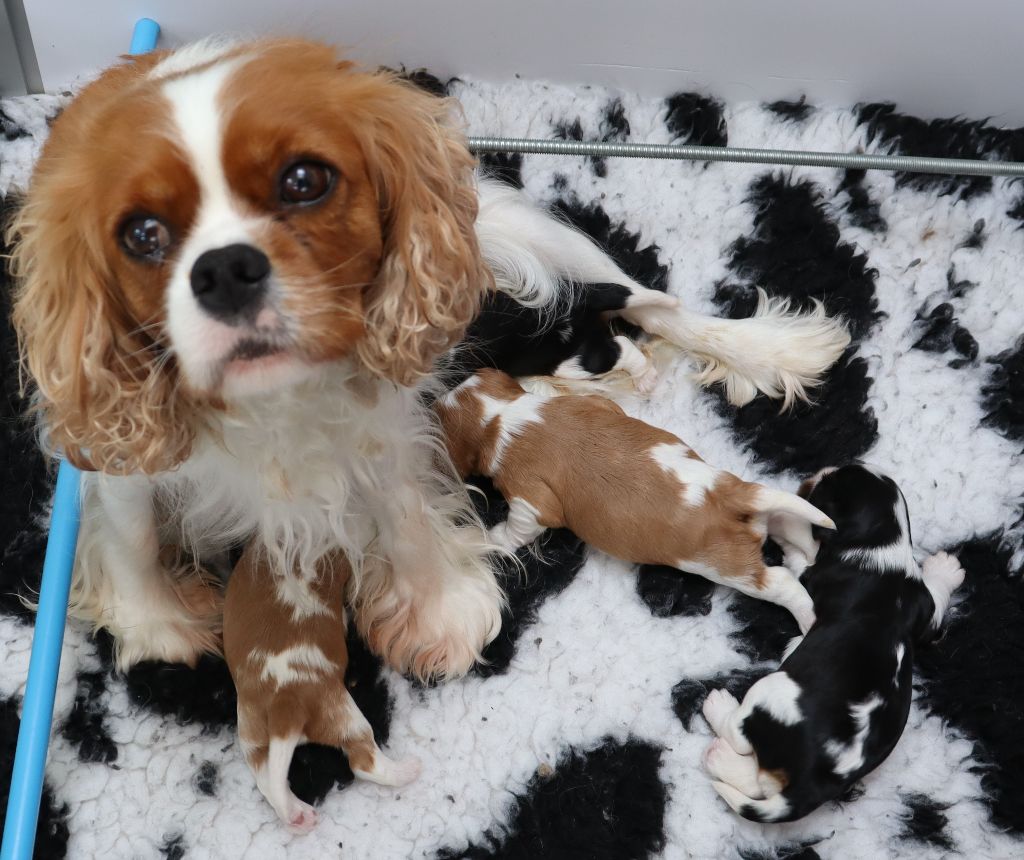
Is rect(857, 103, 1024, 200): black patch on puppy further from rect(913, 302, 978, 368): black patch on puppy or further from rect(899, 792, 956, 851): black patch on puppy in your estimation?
rect(899, 792, 956, 851): black patch on puppy

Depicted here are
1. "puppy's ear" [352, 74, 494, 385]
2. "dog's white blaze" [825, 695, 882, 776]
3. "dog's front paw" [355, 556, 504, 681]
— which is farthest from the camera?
"dog's front paw" [355, 556, 504, 681]

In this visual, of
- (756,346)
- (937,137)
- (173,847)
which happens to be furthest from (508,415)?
(937,137)

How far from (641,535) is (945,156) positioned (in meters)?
1.10

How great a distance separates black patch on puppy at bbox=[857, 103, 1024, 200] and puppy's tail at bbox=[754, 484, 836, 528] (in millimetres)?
916

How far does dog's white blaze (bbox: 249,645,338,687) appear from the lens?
153 centimetres

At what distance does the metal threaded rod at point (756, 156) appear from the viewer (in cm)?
196

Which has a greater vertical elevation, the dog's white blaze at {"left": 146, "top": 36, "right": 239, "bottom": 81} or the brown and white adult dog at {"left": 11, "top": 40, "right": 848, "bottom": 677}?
the dog's white blaze at {"left": 146, "top": 36, "right": 239, "bottom": 81}

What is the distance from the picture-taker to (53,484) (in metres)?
1.85

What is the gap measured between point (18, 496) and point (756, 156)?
142 centimetres

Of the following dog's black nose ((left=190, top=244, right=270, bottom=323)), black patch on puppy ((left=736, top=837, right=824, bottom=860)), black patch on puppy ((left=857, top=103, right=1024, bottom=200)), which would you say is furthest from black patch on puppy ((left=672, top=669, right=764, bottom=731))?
black patch on puppy ((left=857, top=103, right=1024, bottom=200))

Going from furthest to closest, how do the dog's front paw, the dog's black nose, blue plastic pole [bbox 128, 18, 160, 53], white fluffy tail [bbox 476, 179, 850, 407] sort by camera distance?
1. blue plastic pole [bbox 128, 18, 160, 53]
2. white fluffy tail [bbox 476, 179, 850, 407]
3. the dog's front paw
4. the dog's black nose

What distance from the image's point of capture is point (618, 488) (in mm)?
1679

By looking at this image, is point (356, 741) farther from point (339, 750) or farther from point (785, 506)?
point (785, 506)

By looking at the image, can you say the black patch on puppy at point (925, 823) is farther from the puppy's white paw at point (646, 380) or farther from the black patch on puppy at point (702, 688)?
the puppy's white paw at point (646, 380)
